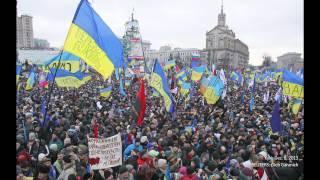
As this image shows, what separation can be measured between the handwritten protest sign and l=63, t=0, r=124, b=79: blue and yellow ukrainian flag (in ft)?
3.54

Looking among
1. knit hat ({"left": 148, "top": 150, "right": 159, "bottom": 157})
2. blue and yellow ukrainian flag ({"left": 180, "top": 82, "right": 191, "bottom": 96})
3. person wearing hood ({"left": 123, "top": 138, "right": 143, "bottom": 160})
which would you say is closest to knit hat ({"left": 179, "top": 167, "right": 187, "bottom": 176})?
knit hat ({"left": 148, "top": 150, "right": 159, "bottom": 157})

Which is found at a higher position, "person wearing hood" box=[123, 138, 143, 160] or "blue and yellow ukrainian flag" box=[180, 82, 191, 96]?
"blue and yellow ukrainian flag" box=[180, 82, 191, 96]

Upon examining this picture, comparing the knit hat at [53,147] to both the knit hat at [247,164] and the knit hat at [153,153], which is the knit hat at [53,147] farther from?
the knit hat at [247,164]

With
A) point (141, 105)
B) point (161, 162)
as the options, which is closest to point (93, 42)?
point (141, 105)

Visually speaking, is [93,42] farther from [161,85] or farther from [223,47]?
[223,47]

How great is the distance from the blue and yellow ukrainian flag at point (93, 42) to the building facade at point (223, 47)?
254ft

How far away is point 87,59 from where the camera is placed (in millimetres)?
5492

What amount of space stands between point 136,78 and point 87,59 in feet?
46.9

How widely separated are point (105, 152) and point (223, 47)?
85.1 meters

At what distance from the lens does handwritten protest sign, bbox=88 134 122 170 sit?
501cm

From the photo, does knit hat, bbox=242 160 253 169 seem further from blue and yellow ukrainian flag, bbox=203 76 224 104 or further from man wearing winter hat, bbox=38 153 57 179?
blue and yellow ukrainian flag, bbox=203 76 224 104

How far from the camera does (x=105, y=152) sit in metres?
5.09
